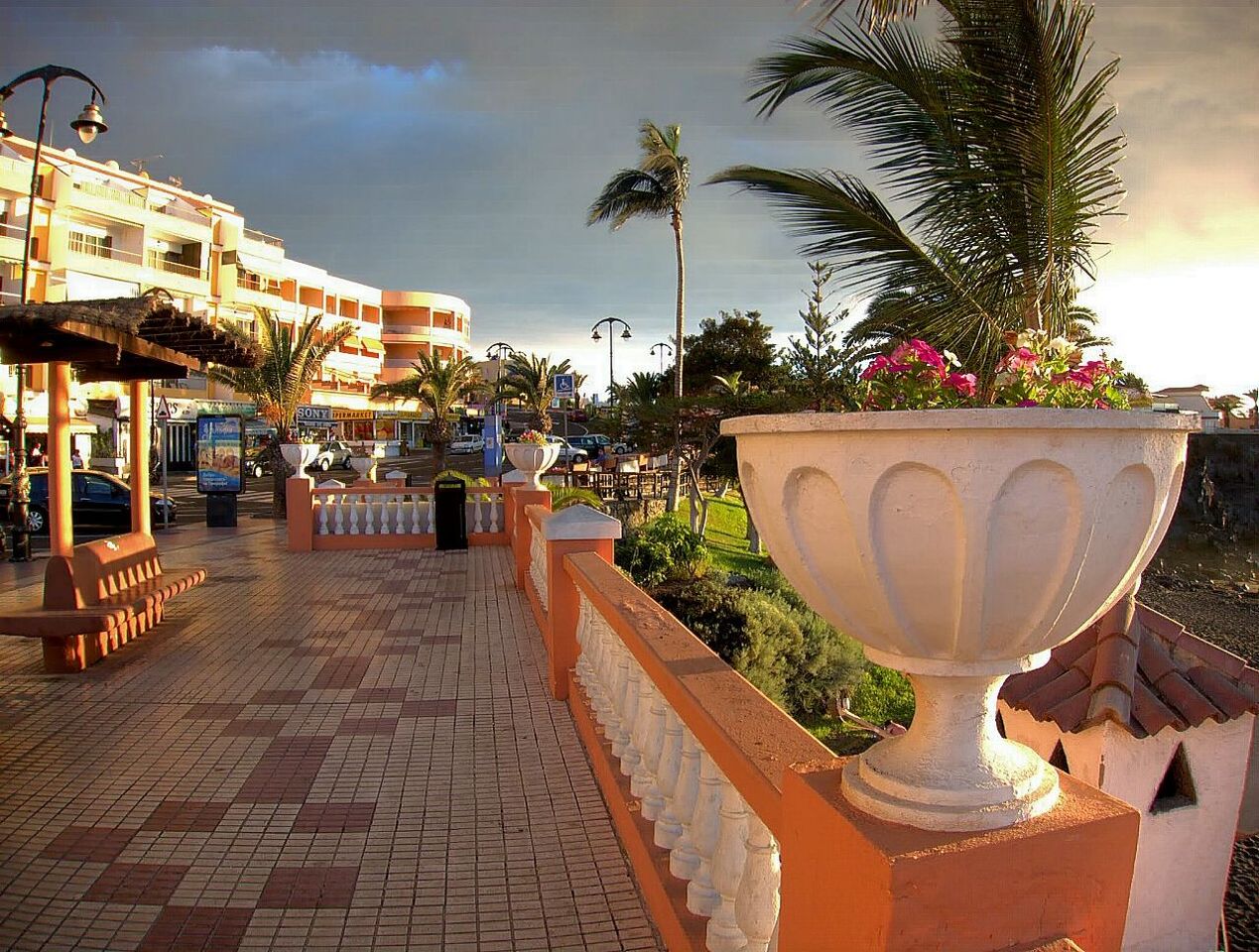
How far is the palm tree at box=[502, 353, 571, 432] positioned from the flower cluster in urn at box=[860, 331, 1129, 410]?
111ft

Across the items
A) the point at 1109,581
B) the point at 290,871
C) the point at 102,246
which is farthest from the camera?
the point at 102,246

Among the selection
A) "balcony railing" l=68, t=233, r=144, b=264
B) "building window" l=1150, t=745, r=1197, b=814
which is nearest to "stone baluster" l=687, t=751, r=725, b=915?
"building window" l=1150, t=745, r=1197, b=814

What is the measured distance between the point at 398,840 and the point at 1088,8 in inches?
239

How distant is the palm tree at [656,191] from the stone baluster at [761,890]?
83.4ft

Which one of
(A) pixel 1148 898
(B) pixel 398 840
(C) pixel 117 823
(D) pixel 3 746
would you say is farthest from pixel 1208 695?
(D) pixel 3 746

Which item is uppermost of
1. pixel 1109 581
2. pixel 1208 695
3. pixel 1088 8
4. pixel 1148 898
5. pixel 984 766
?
pixel 1088 8

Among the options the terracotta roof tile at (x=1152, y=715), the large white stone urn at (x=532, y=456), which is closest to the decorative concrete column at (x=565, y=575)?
the terracotta roof tile at (x=1152, y=715)

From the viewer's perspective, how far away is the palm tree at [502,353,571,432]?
35.8 metres

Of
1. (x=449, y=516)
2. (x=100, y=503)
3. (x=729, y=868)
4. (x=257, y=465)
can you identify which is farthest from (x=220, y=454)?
(x=257, y=465)

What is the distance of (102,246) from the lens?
35219mm

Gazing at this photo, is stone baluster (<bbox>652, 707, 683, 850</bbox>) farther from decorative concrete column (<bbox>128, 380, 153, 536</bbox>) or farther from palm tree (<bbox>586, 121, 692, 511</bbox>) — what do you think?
palm tree (<bbox>586, 121, 692, 511</bbox>)

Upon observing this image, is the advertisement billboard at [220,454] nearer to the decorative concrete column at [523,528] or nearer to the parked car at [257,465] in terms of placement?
the decorative concrete column at [523,528]

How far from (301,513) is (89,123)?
6107 millimetres

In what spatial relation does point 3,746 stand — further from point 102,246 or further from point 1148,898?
point 102,246
